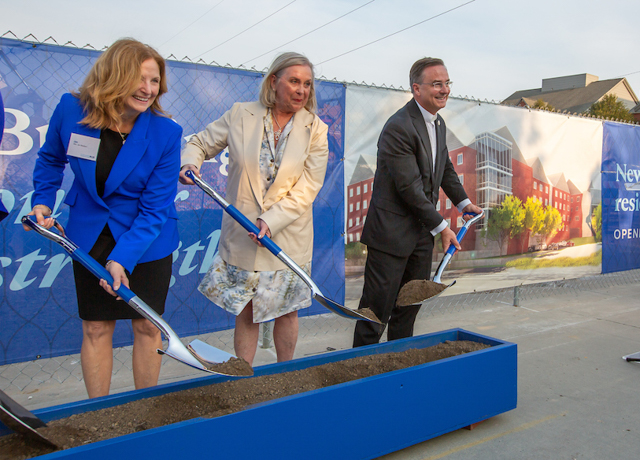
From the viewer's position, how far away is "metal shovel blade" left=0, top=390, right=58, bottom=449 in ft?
4.57

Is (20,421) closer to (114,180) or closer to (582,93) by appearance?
(114,180)

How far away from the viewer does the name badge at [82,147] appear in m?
1.86

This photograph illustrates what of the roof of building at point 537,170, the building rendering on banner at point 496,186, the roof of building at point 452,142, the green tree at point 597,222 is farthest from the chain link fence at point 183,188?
the green tree at point 597,222

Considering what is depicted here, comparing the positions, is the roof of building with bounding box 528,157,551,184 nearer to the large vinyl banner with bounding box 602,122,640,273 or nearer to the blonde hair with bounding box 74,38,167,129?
the large vinyl banner with bounding box 602,122,640,273

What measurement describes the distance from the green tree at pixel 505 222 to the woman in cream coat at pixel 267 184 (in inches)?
108

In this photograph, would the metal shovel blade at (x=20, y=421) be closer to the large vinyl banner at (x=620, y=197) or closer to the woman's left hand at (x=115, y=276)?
the woman's left hand at (x=115, y=276)

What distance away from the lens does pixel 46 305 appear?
2.90 m

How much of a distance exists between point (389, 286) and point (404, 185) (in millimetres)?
559

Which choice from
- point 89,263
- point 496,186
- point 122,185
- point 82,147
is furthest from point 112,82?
point 496,186

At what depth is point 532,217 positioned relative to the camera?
4.93m

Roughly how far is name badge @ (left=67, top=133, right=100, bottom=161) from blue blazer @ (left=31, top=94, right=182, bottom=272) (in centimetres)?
2

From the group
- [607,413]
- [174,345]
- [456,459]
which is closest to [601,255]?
[607,413]

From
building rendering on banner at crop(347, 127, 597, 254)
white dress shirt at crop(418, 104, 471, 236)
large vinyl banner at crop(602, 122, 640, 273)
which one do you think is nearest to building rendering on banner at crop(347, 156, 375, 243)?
building rendering on banner at crop(347, 127, 597, 254)

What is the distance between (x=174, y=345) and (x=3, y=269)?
5.37ft
